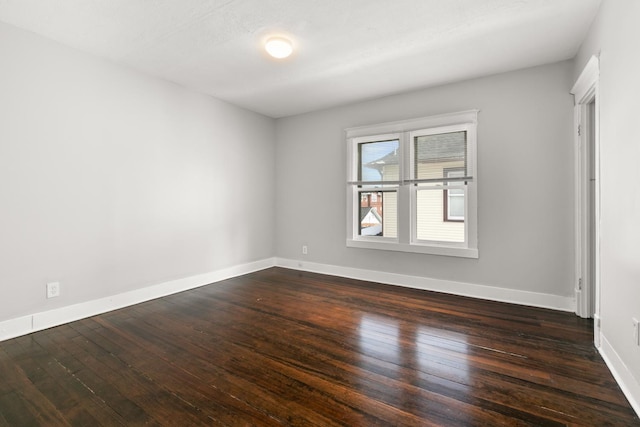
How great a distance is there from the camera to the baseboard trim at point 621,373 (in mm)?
1643

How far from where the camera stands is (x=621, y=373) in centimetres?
184

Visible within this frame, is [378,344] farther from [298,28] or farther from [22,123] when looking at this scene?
[22,123]

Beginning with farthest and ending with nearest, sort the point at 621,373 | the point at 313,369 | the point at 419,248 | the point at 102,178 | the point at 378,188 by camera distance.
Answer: the point at 378,188
the point at 419,248
the point at 102,178
the point at 313,369
the point at 621,373

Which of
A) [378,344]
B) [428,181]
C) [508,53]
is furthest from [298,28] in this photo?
[378,344]

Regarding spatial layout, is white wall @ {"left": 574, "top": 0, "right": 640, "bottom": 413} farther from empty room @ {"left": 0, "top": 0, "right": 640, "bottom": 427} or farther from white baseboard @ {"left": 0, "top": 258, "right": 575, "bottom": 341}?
white baseboard @ {"left": 0, "top": 258, "right": 575, "bottom": 341}

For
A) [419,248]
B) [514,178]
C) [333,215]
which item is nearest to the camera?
[514,178]

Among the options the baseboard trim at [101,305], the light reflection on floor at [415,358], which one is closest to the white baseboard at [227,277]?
the baseboard trim at [101,305]

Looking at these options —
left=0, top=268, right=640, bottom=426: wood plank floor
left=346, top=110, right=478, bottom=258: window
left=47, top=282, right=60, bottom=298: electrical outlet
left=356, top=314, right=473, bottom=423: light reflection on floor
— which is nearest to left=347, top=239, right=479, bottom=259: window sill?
left=346, top=110, right=478, bottom=258: window

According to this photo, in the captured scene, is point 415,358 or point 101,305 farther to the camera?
point 101,305

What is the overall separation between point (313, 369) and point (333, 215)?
2.88 meters

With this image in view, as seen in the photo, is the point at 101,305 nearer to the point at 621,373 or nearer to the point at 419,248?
the point at 419,248

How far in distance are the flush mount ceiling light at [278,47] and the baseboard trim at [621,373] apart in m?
3.45

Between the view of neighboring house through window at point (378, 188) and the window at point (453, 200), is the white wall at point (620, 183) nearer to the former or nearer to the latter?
the window at point (453, 200)

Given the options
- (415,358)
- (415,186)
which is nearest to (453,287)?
(415,186)
